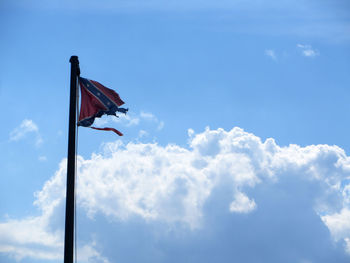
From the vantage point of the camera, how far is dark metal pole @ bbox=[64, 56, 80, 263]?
36.3 feet

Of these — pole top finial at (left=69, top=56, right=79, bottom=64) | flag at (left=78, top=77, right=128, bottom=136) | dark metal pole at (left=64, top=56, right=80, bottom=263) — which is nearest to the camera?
dark metal pole at (left=64, top=56, right=80, bottom=263)

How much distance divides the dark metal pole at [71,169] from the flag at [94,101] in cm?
108

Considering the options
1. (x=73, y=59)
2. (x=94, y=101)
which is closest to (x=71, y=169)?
(x=94, y=101)

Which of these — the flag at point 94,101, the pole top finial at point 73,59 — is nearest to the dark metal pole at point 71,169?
the pole top finial at point 73,59

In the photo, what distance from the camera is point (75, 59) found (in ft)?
42.4

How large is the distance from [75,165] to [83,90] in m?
3.32

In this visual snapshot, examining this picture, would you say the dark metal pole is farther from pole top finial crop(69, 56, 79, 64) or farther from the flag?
the flag

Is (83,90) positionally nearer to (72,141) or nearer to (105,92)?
(105,92)

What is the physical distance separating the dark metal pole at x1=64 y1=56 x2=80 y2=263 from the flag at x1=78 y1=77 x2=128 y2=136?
1079 millimetres

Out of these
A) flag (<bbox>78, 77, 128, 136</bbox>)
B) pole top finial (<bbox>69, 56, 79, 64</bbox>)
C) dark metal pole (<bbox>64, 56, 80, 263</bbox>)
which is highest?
pole top finial (<bbox>69, 56, 79, 64</bbox>)

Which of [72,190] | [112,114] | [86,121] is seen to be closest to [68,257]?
[72,190]

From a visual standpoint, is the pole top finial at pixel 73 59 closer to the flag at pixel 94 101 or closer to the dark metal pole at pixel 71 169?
the dark metal pole at pixel 71 169

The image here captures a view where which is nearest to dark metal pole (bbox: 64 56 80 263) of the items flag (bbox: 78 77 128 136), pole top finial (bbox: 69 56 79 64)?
pole top finial (bbox: 69 56 79 64)

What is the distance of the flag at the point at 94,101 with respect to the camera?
13.9 meters
